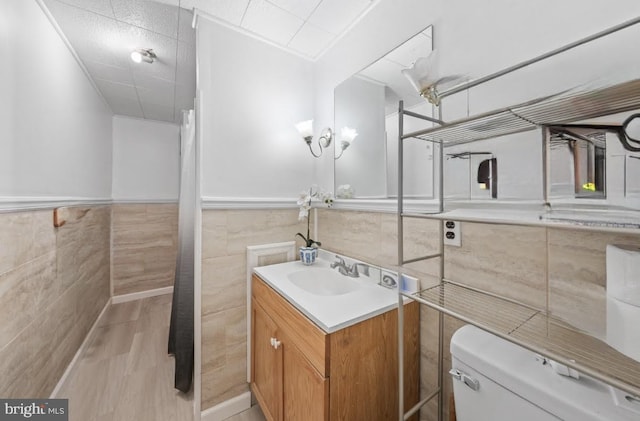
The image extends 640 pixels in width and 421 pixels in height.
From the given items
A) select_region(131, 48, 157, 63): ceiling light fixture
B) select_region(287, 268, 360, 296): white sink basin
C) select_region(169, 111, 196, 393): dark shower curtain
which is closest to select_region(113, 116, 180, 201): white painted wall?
select_region(131, 48, 157, 63): ceiling light fixture

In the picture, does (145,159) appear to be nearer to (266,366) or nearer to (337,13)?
(337,13)

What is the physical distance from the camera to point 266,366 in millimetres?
1212

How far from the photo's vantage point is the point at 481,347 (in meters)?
0.69

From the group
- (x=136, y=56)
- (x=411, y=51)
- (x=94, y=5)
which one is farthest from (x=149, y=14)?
(x=411, y=51)

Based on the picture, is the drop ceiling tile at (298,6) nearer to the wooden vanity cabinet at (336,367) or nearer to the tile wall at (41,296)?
the wooden vanity cabinet at (336,367)

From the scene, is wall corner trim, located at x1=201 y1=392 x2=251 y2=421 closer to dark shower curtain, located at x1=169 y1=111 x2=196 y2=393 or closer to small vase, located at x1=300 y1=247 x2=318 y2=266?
dark shower curtain, located at x1=169 y1=111 x2=196 y2=393

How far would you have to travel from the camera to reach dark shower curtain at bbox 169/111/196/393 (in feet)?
5.04

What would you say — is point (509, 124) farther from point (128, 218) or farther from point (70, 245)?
point (128, 218)

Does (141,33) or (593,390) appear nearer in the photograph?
(593,390)

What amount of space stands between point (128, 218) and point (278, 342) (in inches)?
114

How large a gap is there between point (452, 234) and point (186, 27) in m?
1.89

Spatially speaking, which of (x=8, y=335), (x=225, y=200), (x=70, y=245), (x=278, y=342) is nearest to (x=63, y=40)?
(x=70, y=245)

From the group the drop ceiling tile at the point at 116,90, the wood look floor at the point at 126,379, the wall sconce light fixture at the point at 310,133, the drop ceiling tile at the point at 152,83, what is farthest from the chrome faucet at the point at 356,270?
the drop ceiling tile at the point at 116,90

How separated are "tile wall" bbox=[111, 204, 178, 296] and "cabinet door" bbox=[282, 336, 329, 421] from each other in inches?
111
